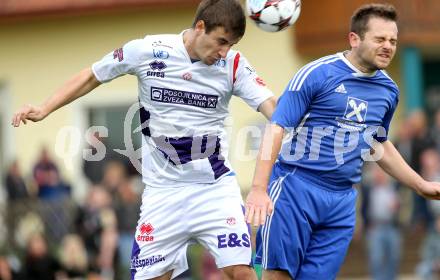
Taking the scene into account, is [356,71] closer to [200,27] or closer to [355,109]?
[355,109]

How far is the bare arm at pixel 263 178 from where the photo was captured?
288 inches

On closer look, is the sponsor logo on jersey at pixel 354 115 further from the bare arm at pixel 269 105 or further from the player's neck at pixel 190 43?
the player's neck at pixel 190 43

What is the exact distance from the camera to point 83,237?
16.7 meters

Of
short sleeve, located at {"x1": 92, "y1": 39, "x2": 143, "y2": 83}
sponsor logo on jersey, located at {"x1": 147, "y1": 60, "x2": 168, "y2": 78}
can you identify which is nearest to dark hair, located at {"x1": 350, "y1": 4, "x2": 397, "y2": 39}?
sponsor logo on jersey, located at {"x1": 147, "y1": 60, "x2": 168, "y2": 78}

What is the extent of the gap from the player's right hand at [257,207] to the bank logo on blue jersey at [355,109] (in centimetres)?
98

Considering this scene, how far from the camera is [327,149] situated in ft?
26.3

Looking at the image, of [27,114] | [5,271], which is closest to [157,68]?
[27,114]

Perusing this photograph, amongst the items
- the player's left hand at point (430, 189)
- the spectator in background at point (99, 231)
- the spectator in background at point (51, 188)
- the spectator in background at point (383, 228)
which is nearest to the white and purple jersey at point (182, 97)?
the player's left hand at point (430, 189)

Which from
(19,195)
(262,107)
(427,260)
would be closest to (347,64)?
(262,107)

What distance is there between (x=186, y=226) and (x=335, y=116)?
4.34 feet

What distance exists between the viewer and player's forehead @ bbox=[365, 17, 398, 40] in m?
7.80

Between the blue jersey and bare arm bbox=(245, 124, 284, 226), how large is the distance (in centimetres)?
26

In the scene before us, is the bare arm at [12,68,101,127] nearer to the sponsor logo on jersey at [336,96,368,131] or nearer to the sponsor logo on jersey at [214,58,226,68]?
the sponsor logo on jersey at [214,58,226,68]

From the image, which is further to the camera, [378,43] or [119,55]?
[119,55]
